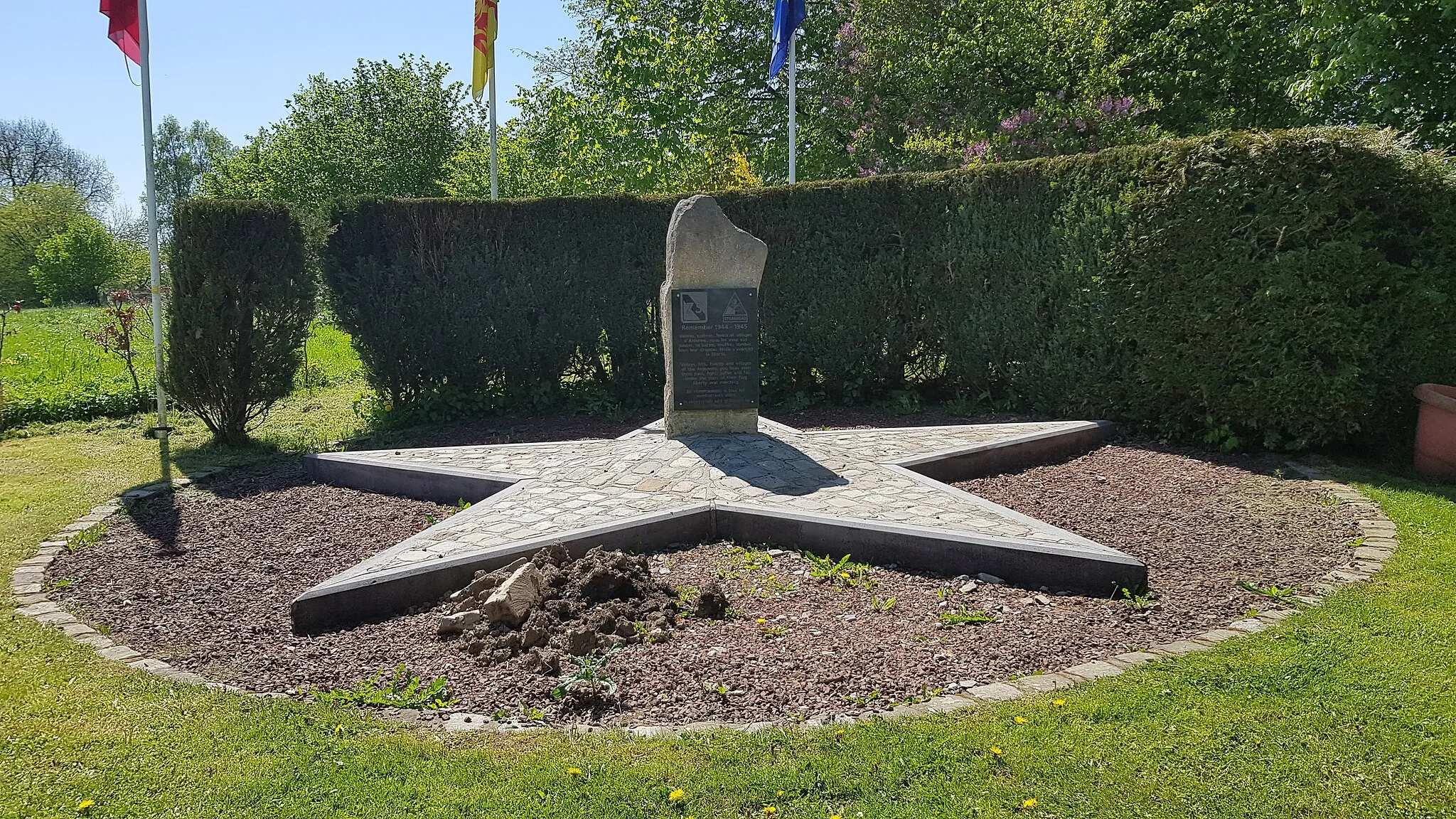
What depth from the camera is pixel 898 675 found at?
13.1ft

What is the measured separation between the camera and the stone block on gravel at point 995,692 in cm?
373

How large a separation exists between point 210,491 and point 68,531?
1.31 meters

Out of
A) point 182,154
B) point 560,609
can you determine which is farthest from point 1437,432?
point 182,154

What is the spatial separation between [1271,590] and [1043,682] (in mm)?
1950

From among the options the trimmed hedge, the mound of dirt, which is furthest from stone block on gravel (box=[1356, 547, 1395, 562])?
the mound of dirt

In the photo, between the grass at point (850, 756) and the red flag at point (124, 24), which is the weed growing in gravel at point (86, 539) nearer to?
the grass at point (850, 756)

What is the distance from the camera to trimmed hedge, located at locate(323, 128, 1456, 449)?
755cm

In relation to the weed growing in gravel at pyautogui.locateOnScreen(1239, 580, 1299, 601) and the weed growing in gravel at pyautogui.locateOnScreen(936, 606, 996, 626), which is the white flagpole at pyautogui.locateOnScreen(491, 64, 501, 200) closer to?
the weed growing in gravel at pyautogui.locateOnScreen(936, 606, 996, 626)

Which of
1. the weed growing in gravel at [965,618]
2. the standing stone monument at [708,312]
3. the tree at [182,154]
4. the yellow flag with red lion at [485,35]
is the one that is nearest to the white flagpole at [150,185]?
the standing stone monument at [708,312]

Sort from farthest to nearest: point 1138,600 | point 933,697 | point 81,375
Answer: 1. point 81,375
2. point 1138,600
3. point 933,697

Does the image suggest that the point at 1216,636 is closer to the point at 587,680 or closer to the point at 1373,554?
the point at 1373,554

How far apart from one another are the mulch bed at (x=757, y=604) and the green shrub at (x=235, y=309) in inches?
93.0

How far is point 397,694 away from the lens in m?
3.95

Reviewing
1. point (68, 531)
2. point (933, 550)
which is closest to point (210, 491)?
point (68, 531)
